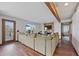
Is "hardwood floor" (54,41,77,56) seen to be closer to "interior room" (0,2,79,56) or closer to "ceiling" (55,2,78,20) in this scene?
"interior room" (0,2,79,56)

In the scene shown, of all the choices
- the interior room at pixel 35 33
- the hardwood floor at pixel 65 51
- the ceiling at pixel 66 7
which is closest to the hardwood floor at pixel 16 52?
the interior room at pixel 35 33

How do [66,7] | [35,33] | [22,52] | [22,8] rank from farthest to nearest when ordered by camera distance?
[35,33]
[66,7]
[22,8]
[22,52]

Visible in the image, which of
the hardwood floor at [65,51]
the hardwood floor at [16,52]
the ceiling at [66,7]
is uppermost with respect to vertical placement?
the ceiling at [66,7]

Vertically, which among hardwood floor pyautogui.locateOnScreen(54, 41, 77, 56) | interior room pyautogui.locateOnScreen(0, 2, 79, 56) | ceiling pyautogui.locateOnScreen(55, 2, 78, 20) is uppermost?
ceiling pyautogui.locateOnScreen(55, 2, 78, 20)

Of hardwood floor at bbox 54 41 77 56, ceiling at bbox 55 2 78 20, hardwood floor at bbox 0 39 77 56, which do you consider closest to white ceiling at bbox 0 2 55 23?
ceiling at bbox 55 2 78 20

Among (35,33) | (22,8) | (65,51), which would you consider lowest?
(65,51)

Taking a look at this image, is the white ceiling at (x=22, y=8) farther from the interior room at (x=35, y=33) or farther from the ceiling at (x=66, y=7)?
the ceiling at (x=66, y=7)

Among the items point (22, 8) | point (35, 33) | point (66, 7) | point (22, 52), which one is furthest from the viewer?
point (35, 33)

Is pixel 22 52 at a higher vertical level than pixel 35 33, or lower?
lower

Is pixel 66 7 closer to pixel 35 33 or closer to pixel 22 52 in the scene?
pixel 35 33

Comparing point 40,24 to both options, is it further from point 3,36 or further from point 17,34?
point 3,36

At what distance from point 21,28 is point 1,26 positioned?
85.6 inches

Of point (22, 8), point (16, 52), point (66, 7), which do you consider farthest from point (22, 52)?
point (66, 7)

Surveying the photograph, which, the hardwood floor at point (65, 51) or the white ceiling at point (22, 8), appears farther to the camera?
the hardwood floor at point (65, 51)
